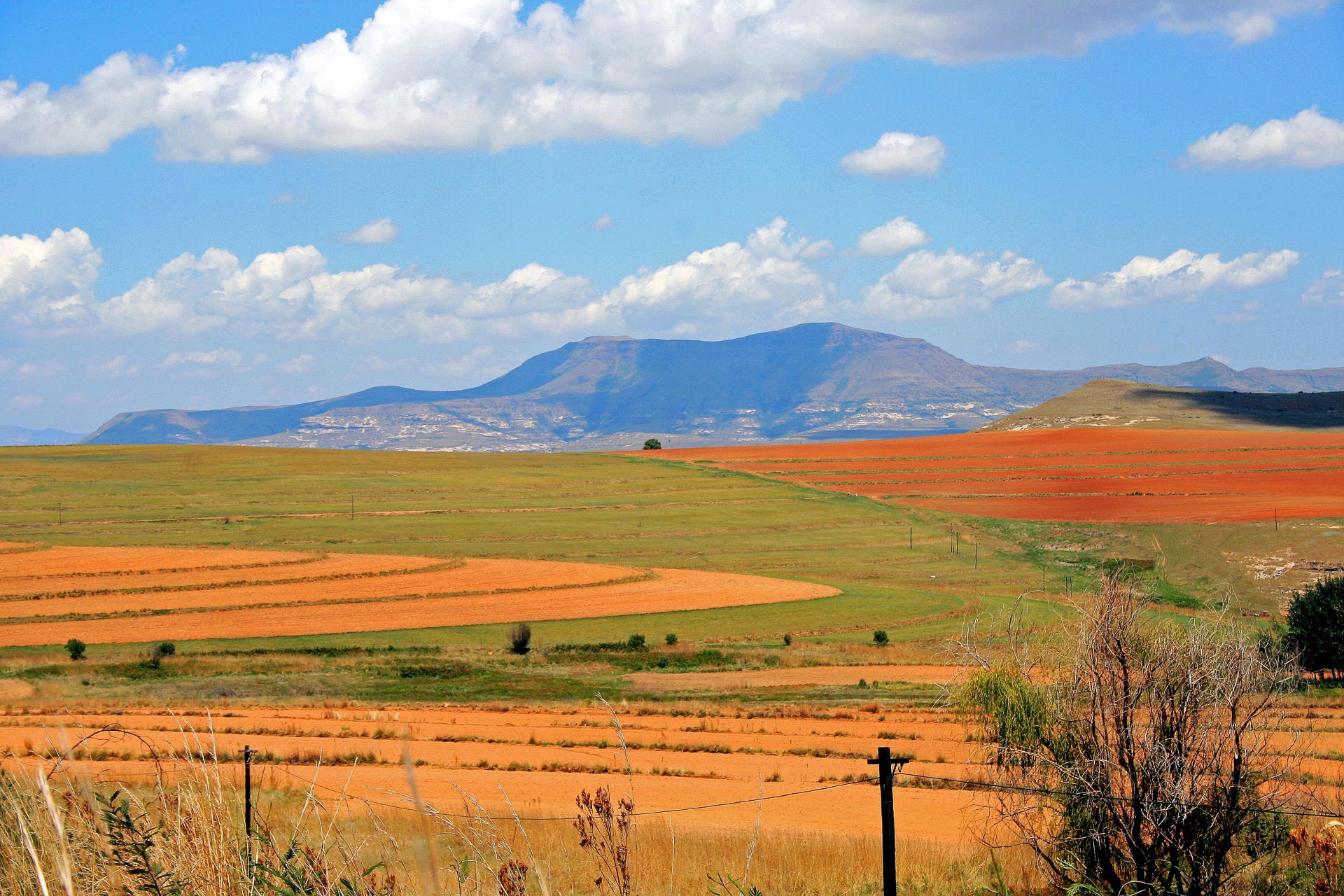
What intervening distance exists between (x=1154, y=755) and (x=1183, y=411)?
175 metres

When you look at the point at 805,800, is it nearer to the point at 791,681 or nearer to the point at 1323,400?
the point at 791,681

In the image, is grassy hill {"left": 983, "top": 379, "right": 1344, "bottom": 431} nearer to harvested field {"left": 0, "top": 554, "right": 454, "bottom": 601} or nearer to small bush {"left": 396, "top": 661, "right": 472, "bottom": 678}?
harvested field {"left": 0, "top": 554, "right": 454, "bottom": 601}

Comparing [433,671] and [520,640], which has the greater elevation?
[520,640]

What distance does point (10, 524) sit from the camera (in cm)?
7731

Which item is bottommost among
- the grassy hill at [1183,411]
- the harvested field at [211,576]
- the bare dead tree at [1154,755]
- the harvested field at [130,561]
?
the harvested field at [211,576]

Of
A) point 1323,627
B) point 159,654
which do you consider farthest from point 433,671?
point 1323,627

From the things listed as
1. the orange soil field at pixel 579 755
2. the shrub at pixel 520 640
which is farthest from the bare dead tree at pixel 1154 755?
the shrub at pixel 520 640

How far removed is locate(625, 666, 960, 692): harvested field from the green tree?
44.3 ft

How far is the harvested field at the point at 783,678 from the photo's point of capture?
1543 inches

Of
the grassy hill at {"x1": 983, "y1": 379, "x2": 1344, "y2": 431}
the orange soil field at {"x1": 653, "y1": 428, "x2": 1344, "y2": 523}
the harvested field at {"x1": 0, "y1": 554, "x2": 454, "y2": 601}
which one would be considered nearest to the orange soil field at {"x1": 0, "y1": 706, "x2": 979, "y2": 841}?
the harvested field at {"x1": 0, "y1": 554, "x2": 454, "y2": 601}

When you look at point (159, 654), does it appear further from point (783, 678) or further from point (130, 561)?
point (783, 678)

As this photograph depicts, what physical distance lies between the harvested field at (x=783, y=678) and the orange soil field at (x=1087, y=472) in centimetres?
3828

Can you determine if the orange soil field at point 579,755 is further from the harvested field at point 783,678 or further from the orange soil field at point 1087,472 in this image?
the orange soil field at point 1087,472

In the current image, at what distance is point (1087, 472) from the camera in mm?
100062
